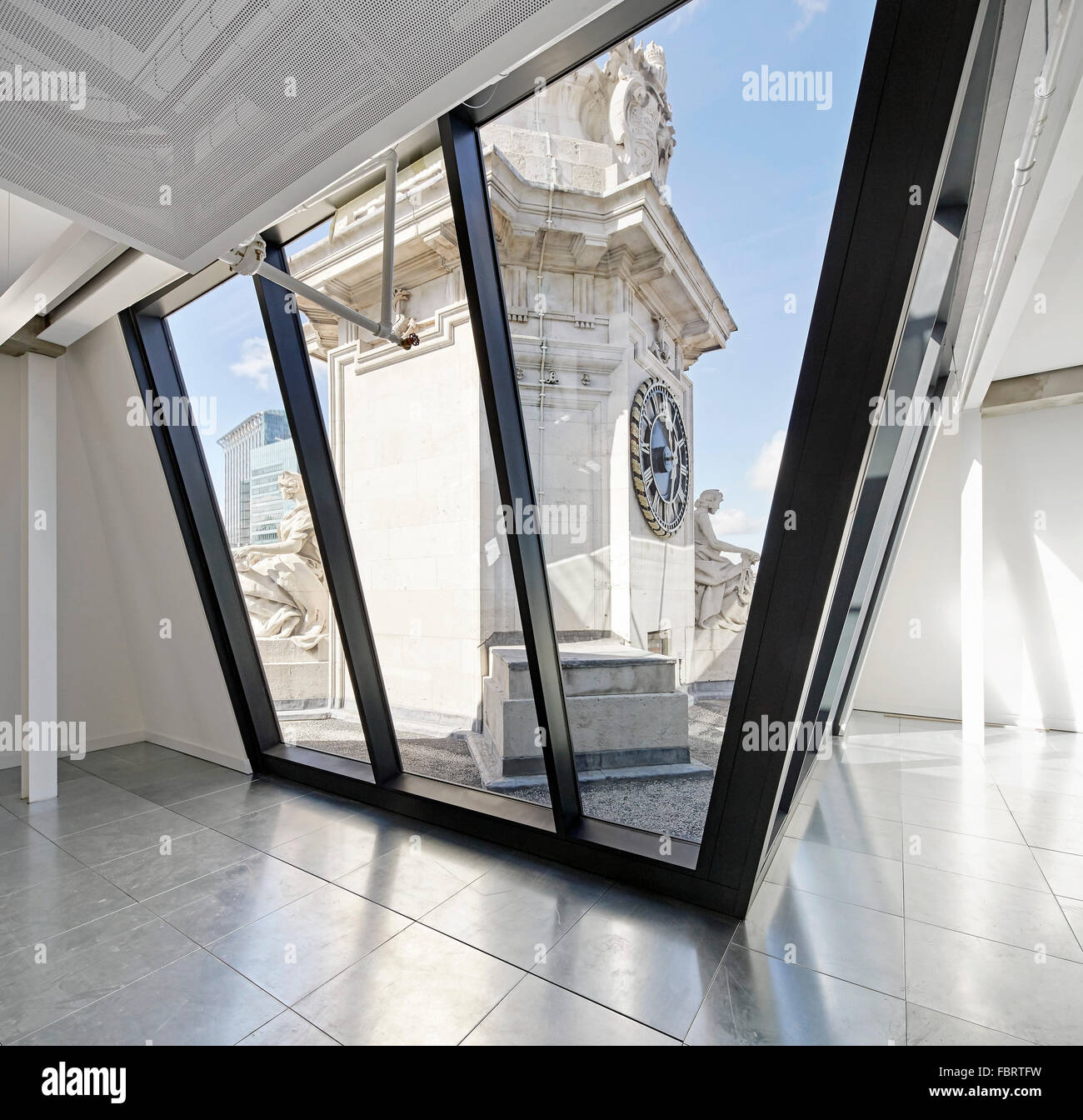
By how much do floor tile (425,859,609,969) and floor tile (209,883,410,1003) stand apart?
20cm

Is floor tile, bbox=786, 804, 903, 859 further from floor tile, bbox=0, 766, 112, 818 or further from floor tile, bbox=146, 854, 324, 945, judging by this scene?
floor tile, bbox=0, 766, 112, 818

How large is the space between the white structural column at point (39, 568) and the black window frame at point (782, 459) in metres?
0.56

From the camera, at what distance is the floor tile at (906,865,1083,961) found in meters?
1.91

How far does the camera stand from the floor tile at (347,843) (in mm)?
2383

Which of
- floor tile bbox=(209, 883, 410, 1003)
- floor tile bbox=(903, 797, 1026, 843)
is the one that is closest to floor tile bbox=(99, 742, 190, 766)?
floor tile bbox=(209, 883, 410, 1003)

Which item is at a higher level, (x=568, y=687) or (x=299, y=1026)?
(x=568, y=687)

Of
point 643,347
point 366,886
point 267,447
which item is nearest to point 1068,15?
point 643,347

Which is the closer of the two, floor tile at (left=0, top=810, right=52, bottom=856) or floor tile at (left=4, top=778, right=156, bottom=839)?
floor tile at (left=0, top=810, right=52, bottom=856)

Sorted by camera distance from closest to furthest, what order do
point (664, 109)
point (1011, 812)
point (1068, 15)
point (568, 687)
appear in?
1. point (1068, 15)
2. point (664, 109)
3. point (1011, 812)
4. point (568, 687)

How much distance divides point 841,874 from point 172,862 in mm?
2710

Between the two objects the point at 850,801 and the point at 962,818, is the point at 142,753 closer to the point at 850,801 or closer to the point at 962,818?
the point at 850,801

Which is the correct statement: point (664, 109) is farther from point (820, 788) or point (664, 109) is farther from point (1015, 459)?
point (1015, 459)

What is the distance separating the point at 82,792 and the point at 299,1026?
2.55 metres

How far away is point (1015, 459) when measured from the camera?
5.05 meters
